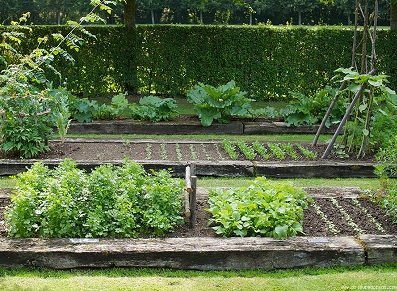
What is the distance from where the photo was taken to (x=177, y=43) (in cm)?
1312

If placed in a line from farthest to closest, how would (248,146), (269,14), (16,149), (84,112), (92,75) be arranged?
(269,14) < (92,75) < (84,112) < (248,146) < (16,149)

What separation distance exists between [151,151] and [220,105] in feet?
7.18

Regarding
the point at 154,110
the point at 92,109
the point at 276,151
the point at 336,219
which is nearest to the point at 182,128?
the point at 154,110

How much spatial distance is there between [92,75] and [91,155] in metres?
5.20

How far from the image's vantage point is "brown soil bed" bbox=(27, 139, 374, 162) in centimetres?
812

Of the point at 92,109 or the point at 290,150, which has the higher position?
the point at 92,109

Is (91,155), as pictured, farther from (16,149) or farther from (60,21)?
(60,21)

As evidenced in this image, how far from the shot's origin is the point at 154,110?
10.5 m

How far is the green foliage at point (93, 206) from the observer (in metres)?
5.01

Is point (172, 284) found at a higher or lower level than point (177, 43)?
lower

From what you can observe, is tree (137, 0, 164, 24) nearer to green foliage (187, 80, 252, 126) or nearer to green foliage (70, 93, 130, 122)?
green foliage (70, 93, 130, 122)

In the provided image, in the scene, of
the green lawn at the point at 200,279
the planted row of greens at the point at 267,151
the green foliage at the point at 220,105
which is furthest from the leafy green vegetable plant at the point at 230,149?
the green lawn at the point at 200,279

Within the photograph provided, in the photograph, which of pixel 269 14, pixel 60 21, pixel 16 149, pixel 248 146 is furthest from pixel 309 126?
pixel 269 14

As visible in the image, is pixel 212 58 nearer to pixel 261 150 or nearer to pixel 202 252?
pixel 261 150
